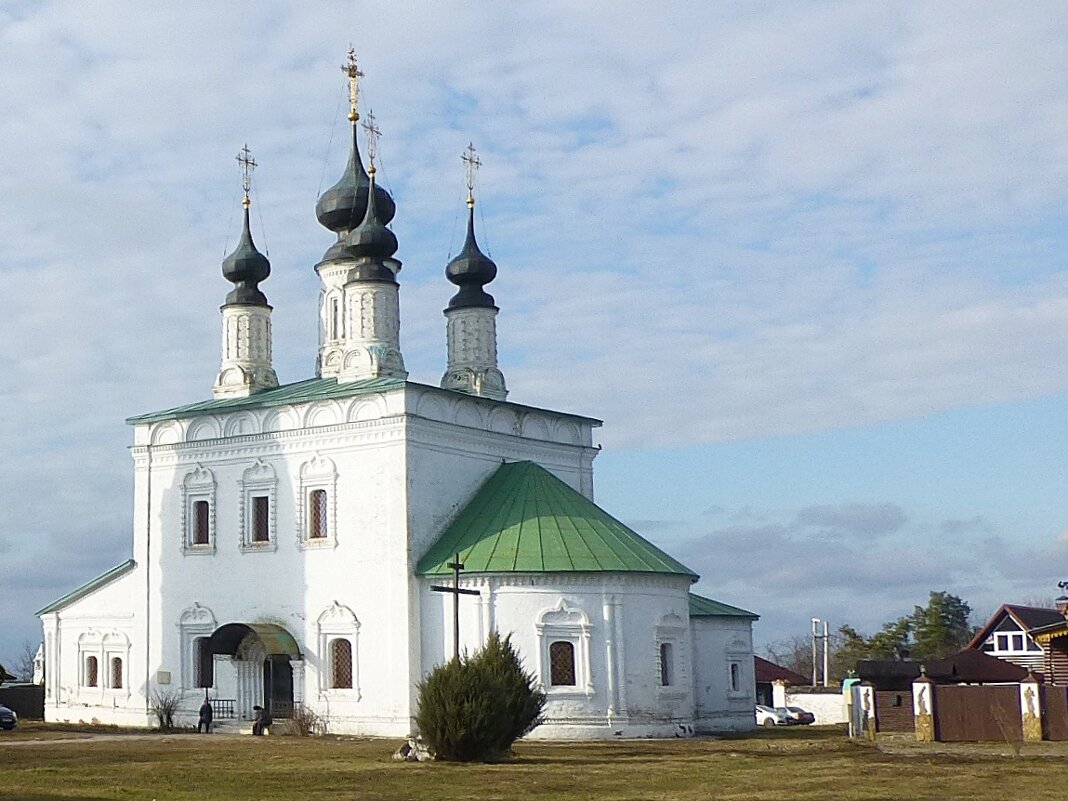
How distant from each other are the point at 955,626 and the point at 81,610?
42184mm

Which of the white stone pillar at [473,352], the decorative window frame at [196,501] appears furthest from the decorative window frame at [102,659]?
the white stone pillar at [473,352]

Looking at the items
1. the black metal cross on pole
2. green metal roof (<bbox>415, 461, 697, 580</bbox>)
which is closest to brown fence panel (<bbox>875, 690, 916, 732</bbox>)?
green metal roof (<bbox>415, 461, 697, 580</bbox>)

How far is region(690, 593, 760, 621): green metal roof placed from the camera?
32969 millimetres

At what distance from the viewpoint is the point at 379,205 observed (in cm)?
3512

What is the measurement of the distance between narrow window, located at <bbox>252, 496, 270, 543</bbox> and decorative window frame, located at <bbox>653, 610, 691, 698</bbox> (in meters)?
8.96

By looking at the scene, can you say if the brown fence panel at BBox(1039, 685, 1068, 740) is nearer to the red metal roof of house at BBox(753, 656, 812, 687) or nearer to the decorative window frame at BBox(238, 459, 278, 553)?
the decorative window frame at BBox(238, 459, 278, 553)

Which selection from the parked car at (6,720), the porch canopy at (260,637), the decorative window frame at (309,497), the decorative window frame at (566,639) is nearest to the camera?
the decorative window frame at (566,639)

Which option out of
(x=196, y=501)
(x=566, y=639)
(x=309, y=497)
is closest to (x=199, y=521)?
(x=196, y=501)

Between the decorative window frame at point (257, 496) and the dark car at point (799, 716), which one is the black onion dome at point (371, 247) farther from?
the dark car at point (799, 716)

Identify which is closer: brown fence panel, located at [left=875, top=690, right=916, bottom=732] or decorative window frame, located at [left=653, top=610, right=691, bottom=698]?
brown fence panel, located at [left=875, top=690, right=916, bottom=732]

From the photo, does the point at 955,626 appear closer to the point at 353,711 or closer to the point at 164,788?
the point at 353,711

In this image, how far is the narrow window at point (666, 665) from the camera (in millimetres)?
29945

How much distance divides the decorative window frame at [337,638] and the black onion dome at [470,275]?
29.3 ft

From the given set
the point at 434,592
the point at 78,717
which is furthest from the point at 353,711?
the point at 78,717
